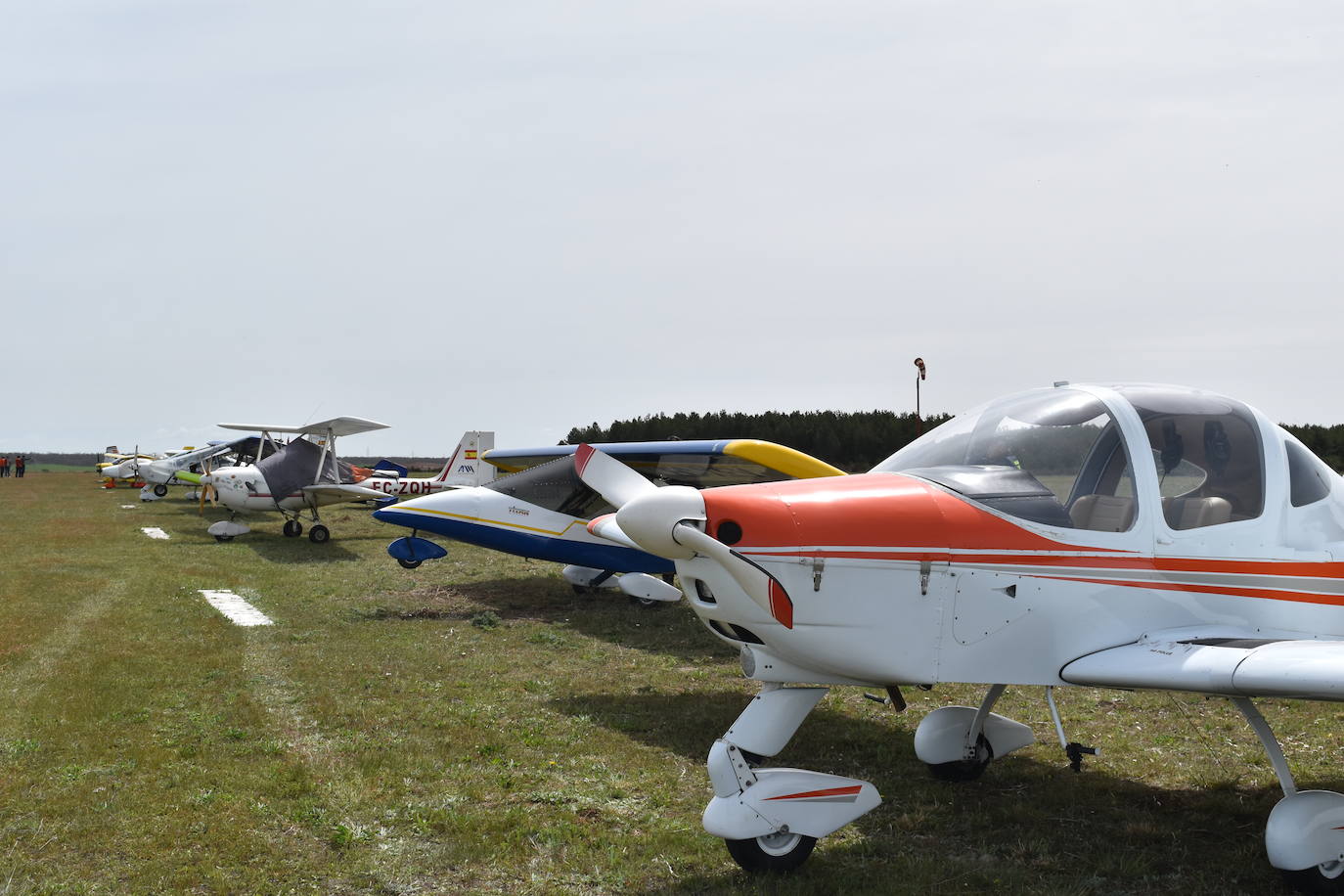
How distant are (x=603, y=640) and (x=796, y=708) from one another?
21.0 ft

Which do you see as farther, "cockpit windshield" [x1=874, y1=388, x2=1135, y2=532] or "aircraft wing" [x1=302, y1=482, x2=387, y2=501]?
"aircraft wing" [x1=302, y1=482, x2=387, y2=501]

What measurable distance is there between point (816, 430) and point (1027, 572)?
126 feet

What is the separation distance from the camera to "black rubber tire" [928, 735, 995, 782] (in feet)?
18.5

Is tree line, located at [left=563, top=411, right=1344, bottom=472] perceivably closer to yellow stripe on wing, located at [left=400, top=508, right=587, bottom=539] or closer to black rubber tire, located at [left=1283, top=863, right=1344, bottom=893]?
yellow stripe on wing, located at [left=400, top=508, right=587, bottom=539]

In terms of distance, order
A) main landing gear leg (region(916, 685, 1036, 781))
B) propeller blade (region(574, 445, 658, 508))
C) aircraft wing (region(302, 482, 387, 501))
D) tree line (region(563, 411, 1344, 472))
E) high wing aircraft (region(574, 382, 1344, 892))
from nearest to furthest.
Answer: high wing aircraft (region(574, 382, 1344, 892)) < propeller blade (region(574, 445, 658, 508)) < main landing gear leg (region(916, 685, 1036, 781)) < aircraft wing (region(302, 482, 387, 501)) < tree line (region(563, 411, 1344, 472))

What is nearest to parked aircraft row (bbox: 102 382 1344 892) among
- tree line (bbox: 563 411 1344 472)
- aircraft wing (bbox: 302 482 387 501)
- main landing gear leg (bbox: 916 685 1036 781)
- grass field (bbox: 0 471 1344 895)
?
grass field (bbox: 0 471 1344 895)

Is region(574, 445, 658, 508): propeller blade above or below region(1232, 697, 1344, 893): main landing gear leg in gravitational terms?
above

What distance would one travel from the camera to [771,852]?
4137 millimetres

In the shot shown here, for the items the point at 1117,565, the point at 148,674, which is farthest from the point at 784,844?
the point at 148,674

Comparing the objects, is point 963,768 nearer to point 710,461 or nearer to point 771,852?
point 771,852

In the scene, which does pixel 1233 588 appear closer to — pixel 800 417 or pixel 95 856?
pixel 95 856

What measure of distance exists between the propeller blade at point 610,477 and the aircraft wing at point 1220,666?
2.16 m

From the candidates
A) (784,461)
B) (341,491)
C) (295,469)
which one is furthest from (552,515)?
(295,469)

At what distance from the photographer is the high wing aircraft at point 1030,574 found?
4.00 metres
